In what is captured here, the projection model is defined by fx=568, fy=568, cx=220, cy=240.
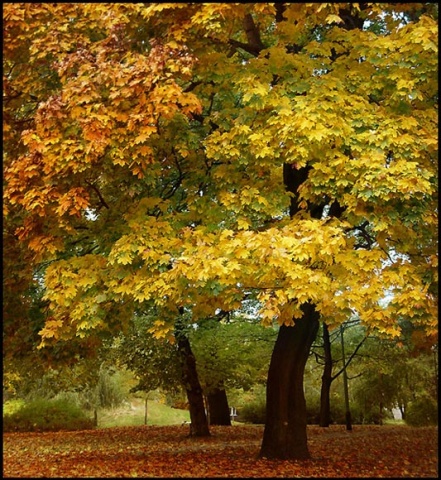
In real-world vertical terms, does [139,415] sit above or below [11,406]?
below

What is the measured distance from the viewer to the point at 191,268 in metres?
7.84

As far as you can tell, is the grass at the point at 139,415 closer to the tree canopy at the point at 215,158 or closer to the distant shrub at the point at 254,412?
the distant shrub at the point at 254,412

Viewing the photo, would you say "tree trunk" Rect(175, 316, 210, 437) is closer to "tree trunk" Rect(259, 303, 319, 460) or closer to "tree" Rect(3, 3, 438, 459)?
"tree trunk" Rect(259, 303, 319, 460)

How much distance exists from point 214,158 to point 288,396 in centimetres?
502

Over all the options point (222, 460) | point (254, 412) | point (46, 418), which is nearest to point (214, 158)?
point (222, 460)

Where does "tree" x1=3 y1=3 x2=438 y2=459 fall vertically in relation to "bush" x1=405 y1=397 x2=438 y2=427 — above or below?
above

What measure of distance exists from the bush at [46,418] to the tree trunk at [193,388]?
9.44 m

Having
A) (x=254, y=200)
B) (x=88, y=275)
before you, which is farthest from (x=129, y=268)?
(x=254, y=200)

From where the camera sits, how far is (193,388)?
17.7 m

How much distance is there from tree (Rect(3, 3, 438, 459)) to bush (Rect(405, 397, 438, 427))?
1783 centimetres

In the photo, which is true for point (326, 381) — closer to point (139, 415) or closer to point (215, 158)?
point (139, 415)

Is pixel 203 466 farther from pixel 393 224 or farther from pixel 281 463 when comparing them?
pixel 393 224

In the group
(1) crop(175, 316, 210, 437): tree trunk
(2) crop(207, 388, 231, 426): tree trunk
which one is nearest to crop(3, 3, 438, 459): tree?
(1) crop(175, 316, 210, 437): tree trunk

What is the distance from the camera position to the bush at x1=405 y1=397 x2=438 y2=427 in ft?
82.5
